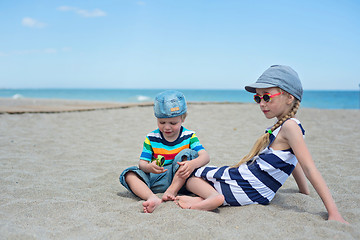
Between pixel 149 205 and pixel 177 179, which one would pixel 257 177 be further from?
pixel 149 205

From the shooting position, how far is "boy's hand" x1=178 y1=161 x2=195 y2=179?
2440 millimetres

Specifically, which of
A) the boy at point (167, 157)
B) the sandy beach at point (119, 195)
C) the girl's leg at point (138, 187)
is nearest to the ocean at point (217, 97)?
the sandy beach at point (119, 195)

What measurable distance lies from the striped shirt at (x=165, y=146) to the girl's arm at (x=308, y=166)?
2.65 feet

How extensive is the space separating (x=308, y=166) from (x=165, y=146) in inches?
47.1

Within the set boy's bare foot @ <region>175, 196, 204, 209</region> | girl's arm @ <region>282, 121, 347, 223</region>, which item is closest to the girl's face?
girl's arm @ <region>282, 121, 347, 223</region>

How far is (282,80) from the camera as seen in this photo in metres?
2.27

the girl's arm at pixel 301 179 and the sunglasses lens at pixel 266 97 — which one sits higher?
the sunglasses lens at pixel 266 97

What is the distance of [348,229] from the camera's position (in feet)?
6.33

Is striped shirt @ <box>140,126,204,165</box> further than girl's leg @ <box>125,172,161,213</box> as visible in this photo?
Yes

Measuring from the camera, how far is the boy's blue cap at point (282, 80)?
2.26 m

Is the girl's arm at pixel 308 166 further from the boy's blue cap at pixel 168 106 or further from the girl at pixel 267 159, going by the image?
the boy's blue cap at pixel 168 106

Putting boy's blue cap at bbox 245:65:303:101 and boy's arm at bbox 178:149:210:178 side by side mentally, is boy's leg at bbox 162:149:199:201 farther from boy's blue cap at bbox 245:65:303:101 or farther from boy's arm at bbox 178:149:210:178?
boy's blue cap at bbox 245:65:303:101

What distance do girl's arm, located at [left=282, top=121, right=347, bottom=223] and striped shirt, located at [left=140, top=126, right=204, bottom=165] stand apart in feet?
2.65

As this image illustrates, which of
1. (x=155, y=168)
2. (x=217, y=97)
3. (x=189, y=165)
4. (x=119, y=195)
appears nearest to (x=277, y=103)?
(x=189, y=165)
